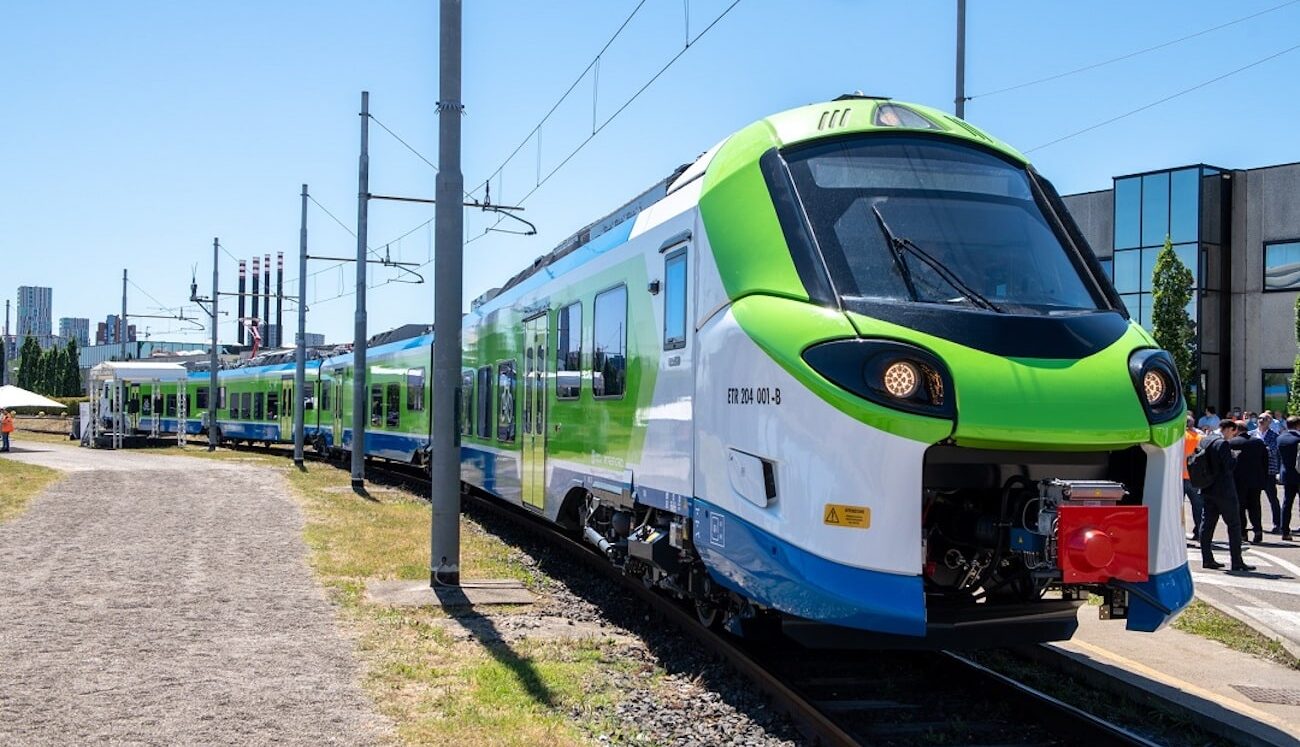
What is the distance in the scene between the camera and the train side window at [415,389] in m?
22.9

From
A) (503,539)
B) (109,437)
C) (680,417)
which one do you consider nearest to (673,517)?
(680,417)

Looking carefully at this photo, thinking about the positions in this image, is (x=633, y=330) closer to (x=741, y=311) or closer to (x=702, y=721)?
(x=741, y=311)

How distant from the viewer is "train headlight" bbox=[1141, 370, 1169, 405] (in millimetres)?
5926

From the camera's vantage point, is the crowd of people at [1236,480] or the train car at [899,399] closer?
the train car at [899,399]

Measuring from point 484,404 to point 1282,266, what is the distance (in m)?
29.0

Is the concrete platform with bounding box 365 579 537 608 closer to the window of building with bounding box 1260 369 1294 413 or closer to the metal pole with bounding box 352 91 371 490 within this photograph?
the metal pole with bounding box 352 91 371 490

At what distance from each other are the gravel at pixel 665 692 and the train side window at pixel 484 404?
390cm

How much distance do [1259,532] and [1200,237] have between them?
74.7 feet

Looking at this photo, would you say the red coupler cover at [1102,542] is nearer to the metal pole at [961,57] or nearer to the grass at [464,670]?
the grass at [464,670]

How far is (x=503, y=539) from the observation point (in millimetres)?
14664

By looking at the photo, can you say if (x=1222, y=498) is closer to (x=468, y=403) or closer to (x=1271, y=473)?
(x=1271, y=473)

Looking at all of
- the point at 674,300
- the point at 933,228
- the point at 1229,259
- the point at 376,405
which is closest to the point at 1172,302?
the point at 1229,259

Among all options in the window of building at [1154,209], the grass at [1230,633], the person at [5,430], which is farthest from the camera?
the window of building at [1154,209]

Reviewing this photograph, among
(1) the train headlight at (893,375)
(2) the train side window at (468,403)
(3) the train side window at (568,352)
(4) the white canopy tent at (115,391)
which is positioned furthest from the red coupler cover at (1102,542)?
(4) the white canopy tent at (115,391)
